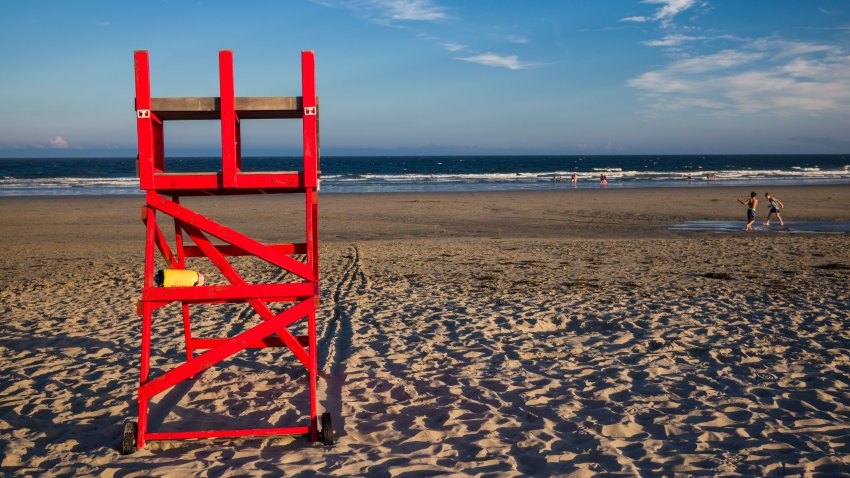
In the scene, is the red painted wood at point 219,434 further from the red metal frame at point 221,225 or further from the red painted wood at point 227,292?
the red painted wood at point 227,292

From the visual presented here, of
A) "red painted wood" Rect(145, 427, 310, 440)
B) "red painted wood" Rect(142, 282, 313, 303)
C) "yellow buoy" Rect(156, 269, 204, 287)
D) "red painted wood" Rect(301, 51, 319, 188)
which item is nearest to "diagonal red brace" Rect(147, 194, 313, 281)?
"red painted wood" Rect(142, 282, 313, 303)

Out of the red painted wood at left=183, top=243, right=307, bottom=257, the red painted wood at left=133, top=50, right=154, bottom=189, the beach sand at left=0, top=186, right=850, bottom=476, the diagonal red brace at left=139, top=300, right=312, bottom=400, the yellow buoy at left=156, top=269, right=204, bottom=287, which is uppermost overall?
the red painted wood at left=133, top=50, right=154, bottom=189

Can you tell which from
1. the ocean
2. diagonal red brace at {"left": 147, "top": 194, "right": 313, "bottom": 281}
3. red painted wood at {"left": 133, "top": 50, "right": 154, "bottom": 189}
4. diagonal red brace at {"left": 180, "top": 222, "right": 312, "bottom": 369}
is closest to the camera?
red painted wood at {"left": 133, "top": 50, "right": 154, "bottom": 189}

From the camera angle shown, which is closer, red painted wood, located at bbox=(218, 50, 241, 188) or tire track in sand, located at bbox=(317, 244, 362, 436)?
red painted wood, located at bbox=(218, 50, 241, 188)

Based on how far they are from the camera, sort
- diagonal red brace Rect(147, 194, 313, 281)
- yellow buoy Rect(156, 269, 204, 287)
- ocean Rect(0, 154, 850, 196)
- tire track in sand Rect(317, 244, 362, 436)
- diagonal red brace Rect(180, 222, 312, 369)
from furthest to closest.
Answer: ocean Rect(0, 154, 850, 196)
tire track in sand Rect(317, 244, 362, 436)
diagonal red brace Rect(180, 222, 312, 369)
yellow buoy Rect(156, 269, 204, 287)
diagonal red brace Rect(147, 194, 313, 281)

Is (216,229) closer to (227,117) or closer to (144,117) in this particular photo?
(227,117)

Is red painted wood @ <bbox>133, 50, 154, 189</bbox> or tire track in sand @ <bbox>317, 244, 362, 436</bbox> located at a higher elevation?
red painted wood @ <bbox>133, 50, 154, 189</bbox>

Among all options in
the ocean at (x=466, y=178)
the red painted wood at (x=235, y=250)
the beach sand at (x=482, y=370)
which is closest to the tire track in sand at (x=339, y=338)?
the beach sand at (x=482, y=370)

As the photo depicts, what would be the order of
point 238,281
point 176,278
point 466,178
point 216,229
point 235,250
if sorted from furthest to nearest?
point 466,178 → point 235,250 → point 238,281 → point 176,278 → point 216,229

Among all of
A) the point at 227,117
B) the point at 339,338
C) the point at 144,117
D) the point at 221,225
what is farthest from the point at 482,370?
the point at 144,117

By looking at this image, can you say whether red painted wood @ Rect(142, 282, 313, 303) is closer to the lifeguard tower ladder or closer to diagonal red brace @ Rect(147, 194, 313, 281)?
the lifeguard tower ladder

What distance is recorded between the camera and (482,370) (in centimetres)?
611

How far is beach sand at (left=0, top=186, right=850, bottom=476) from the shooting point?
4371 mm

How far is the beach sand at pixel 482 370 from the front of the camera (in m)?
4.37
